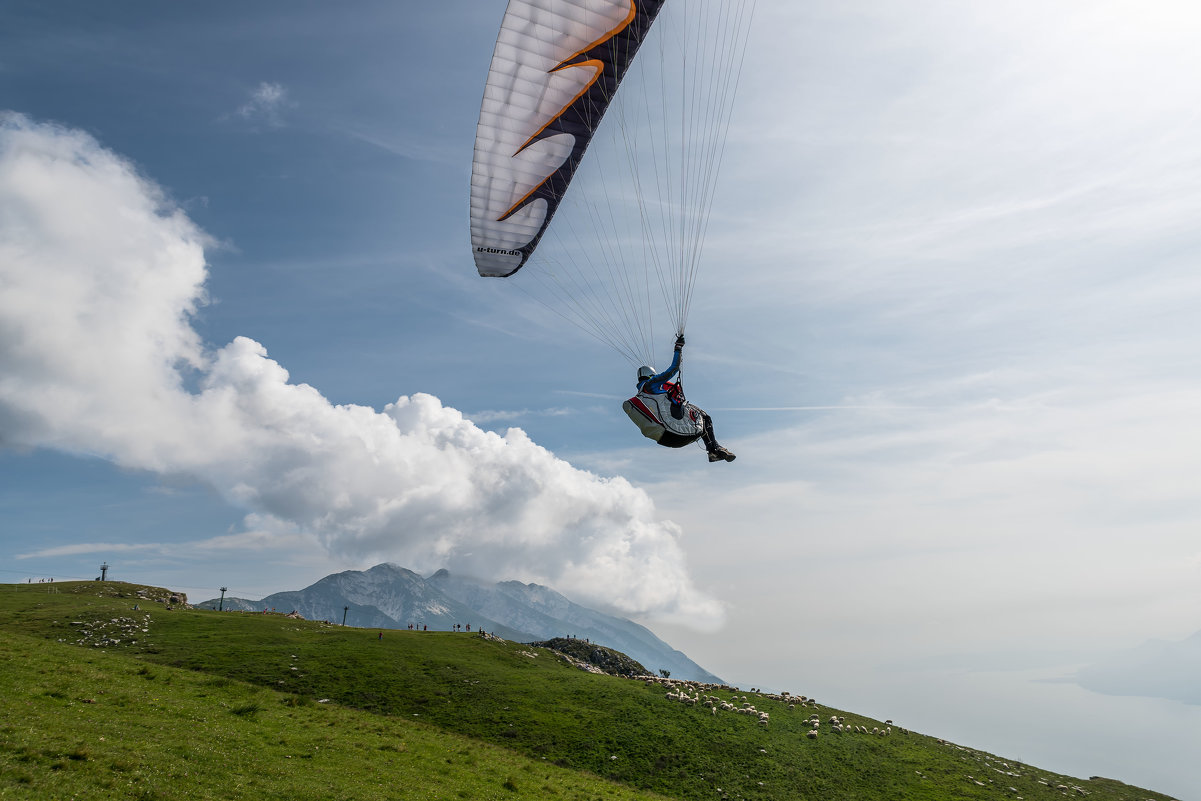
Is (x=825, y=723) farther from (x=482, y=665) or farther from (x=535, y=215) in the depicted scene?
(x=535, y=215)

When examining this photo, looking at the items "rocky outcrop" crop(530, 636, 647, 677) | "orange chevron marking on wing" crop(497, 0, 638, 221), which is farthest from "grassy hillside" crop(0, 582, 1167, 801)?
"orange chevron marking on wing" crop(497, 0, 638, 221)

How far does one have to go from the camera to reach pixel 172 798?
47.4 feet

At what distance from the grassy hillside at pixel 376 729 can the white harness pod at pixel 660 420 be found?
13424mm

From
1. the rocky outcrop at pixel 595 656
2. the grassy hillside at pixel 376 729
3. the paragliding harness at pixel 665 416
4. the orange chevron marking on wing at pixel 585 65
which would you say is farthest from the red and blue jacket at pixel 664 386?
the rocky outcrop at pixel 595 656

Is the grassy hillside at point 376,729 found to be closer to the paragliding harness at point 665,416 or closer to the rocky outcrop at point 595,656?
the rocky outcrop at point 595,656

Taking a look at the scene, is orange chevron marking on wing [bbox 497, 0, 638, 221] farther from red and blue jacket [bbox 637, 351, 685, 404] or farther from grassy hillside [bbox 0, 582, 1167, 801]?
grassy hillside [bbox 0, 582, 1167, 801]

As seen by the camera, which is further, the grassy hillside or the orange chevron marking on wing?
the orange chevron marking on wing

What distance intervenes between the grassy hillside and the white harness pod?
13.4 metres

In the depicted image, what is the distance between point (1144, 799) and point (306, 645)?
162 ft

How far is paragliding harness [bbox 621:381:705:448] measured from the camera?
21.2m

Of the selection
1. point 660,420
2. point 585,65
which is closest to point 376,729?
point 660,420

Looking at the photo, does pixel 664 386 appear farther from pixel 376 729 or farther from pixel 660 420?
pixel 376 729

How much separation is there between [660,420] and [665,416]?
0.78 feet

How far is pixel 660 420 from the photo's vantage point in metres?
21.2
